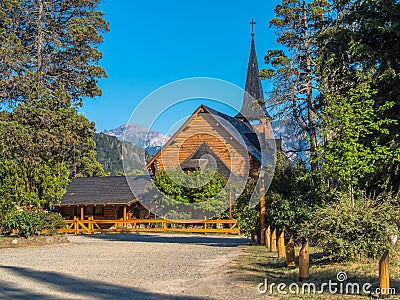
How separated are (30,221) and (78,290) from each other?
14.2 m

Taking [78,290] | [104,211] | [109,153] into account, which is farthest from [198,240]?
[109,153]

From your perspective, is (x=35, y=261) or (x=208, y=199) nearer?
(x=35, y=261)

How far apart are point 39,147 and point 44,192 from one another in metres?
8.47

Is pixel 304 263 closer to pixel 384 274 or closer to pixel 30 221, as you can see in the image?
pixel 384 274

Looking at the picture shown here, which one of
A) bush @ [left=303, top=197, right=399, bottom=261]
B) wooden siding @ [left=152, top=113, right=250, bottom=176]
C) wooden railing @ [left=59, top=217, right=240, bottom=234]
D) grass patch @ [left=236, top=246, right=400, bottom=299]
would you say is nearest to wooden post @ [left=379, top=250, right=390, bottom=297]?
grass patch @ [left=236, top=246, right=400, bottom=299]

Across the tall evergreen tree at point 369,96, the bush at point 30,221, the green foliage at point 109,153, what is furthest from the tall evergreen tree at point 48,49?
the green foliage at point 109,153

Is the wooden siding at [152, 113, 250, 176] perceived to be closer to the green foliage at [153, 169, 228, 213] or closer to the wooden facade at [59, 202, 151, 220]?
the green foliage at [153, 169, 228, 213]

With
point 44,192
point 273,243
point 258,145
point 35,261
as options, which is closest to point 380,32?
point 273,243

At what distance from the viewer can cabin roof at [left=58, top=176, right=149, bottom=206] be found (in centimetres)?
3844

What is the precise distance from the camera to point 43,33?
126 feet

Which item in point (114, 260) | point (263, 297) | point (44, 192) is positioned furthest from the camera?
point (44, 192)

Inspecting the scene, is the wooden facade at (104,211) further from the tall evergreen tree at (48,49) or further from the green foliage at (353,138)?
the green foliage at (353,138)

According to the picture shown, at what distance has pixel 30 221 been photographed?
76.1ft

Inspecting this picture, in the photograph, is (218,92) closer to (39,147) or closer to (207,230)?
(207,230)
